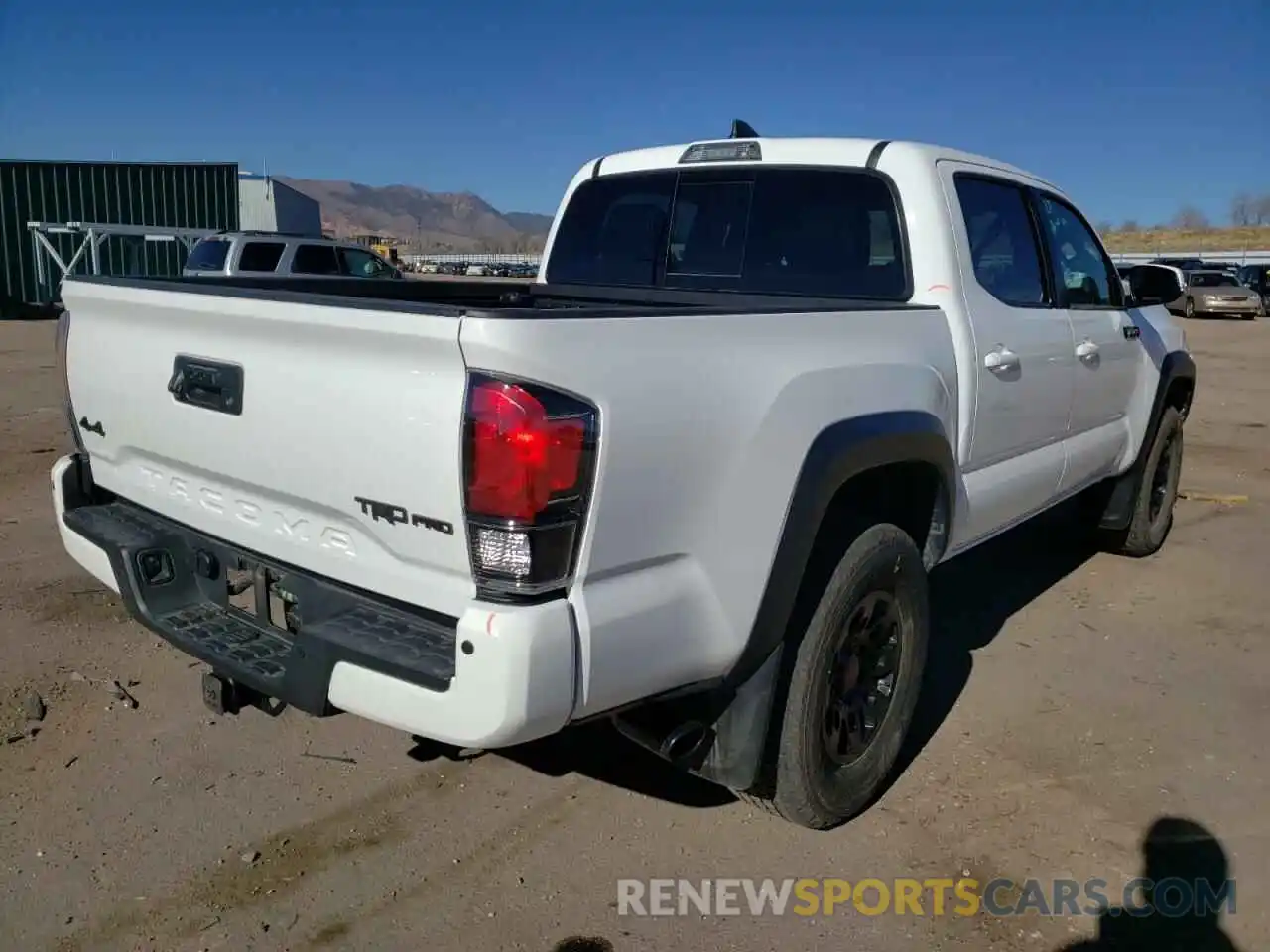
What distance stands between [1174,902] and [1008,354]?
73.1 inches

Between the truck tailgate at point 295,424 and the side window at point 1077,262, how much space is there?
10.7 ft

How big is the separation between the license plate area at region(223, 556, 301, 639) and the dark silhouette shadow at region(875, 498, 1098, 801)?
200 cm

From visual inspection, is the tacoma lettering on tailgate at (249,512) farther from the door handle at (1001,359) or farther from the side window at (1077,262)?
the side window at (1077,262)

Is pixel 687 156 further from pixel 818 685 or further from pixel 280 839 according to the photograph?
pixel 280 839

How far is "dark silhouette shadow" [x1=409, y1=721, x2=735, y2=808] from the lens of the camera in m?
3.43

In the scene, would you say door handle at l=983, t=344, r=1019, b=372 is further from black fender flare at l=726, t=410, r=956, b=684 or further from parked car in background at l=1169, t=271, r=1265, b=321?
parked car in background at l=1169, t=271, r=1265, b=321

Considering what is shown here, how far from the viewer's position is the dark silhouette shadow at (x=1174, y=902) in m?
2.74

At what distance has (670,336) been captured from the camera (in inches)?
92.7

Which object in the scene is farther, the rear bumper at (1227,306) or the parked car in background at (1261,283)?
the parked car in background at (1261,283)

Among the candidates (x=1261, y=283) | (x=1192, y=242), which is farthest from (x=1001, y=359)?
(x=1192, y=242)

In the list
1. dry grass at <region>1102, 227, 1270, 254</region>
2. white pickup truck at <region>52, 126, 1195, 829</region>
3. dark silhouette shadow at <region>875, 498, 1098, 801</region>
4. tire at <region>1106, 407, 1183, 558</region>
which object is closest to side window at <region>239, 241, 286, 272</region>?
dark silhouette shadow at <region>875, 498, 1098, 801</region>

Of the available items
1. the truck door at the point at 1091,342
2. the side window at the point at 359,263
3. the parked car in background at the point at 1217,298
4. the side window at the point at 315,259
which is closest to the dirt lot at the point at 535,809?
the truck door at the point at 1091,342

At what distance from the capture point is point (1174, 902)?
9.59ft

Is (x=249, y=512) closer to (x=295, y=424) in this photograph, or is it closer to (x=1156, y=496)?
(x=295, y=424)
